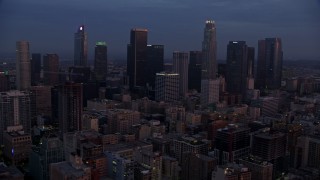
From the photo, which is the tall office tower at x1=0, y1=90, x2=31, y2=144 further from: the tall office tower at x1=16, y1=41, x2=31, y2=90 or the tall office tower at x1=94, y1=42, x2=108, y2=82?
the tall office tower at x1=94, y1=42, x2=108, y2=82

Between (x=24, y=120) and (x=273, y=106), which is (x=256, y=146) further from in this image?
(x=24, y=120)

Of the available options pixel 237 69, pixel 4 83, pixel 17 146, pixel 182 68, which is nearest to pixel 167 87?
pixel 182 68

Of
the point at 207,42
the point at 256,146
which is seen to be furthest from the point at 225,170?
the point at 207,42

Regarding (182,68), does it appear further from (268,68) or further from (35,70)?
(35,70)

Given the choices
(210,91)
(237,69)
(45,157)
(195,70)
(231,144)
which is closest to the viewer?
(45,157)

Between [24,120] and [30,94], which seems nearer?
[24,120]
